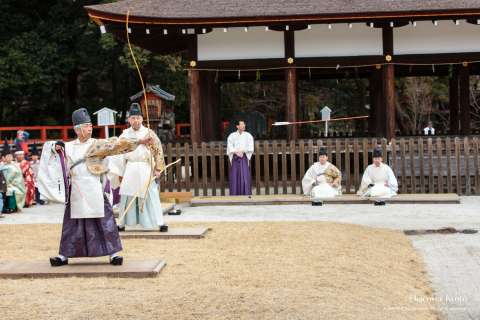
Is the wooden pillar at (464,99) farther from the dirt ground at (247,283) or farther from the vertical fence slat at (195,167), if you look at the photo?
the dirt ground at (247,283)

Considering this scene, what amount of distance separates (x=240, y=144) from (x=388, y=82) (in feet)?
13.0

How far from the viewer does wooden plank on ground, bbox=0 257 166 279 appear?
6613mm

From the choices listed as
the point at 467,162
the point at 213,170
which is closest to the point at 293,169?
the point at 213,170

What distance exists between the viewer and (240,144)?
1532 centimetres

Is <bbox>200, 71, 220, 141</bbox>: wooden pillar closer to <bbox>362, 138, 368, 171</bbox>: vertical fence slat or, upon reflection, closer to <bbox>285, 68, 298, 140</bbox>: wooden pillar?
<bbox>285, 68, 298, 140</bbox>: wooden pillar

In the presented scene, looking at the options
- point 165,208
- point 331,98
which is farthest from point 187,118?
point 165,208

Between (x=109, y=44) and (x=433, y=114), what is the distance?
2044 cm

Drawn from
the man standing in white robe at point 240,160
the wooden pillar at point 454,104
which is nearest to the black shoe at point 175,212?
the man standing in white robe at point 240,160

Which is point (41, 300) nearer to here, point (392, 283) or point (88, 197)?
point (88, 197)

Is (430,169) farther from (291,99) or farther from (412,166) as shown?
(291,99)

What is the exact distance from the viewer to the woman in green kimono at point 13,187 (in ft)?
44.8

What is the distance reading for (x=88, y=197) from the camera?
22.8 ft

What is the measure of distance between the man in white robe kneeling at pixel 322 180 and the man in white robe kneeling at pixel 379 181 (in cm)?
59

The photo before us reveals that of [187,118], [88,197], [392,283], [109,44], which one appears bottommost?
[392,283]
